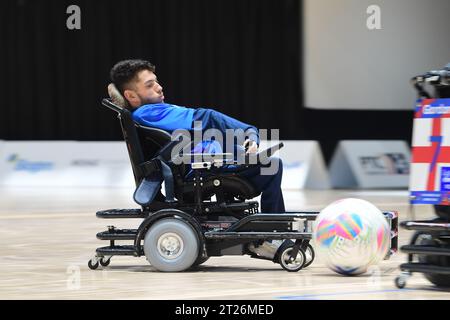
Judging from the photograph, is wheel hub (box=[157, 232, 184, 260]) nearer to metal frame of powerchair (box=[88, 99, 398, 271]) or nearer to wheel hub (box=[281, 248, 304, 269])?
metal frame of powerchair (box=[88, 99, 398, 271])

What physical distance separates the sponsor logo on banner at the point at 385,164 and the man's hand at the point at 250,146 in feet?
49.3

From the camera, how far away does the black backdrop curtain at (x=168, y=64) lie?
2562 centimetres

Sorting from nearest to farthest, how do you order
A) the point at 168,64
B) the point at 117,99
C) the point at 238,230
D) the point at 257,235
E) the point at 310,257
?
1. the point at 257,235
2. the point at 238,230
3. the point at 310,257
4. the point at 117,99
5. the point at 168,64

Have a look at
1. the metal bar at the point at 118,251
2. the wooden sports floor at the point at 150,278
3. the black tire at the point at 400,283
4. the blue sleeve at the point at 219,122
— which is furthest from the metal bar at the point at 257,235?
the black tire at the point at 400,283

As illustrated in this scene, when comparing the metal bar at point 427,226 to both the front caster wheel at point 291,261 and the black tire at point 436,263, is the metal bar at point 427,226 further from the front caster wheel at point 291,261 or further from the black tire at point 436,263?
the front caster wheel at point 291,261

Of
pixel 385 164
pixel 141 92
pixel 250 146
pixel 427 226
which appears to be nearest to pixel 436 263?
pixel 427 226

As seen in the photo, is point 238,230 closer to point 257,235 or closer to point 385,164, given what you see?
point 257,235

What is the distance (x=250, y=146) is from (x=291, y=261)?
0.90 meters

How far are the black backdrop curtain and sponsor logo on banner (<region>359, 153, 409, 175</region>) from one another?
227 centimetres

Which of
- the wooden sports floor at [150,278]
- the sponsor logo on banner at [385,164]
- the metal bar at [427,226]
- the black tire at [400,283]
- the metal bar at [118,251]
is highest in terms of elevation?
the metal bar at [427,226]

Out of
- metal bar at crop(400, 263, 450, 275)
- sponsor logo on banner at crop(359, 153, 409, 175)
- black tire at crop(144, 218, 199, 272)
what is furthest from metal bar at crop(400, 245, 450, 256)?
sponsor logo on banner at crop(359, 153, 409, 175)

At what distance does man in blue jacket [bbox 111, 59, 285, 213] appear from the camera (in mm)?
7875

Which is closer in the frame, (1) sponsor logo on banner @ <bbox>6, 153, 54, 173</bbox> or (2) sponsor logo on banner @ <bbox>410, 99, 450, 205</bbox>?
(2) sponsor logo on banner @ <bbox>410, 99, 450, 205</bbox>

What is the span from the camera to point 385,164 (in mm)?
23125
